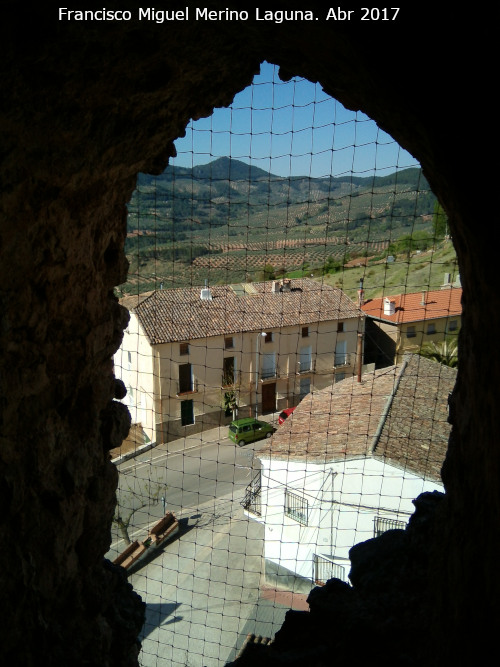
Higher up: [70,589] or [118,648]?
[70,589]

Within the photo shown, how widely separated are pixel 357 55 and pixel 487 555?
750 mm

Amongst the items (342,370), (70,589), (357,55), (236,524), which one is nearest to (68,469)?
(70,589)

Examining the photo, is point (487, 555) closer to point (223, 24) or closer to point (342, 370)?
point (223, 24)

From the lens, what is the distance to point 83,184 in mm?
1304

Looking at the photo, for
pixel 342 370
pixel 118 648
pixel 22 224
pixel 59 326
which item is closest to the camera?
pixel 22 224

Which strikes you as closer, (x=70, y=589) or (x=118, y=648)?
(x=70, y=589)

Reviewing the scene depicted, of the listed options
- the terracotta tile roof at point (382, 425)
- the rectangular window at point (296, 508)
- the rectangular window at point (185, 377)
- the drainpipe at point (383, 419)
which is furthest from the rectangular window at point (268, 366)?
the rectangular window at point (296, 508)

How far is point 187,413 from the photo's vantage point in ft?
25.3

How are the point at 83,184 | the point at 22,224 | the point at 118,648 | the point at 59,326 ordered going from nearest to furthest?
the point at 22,224 → the point at 83,184 → the point at 59,326 → the point at 118,648

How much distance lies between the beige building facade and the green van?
7.6 inches

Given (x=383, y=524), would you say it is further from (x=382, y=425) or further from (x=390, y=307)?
(x=390, y=307)

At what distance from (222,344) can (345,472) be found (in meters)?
4.01

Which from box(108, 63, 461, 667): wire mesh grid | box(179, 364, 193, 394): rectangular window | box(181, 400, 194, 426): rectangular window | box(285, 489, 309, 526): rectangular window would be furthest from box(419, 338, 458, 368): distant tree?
box(181, 400, 194, 426): rectangular window

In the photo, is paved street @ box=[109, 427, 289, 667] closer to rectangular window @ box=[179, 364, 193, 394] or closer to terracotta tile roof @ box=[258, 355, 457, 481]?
terracotta tile roof @ box=[258, 355, 457, 481]
